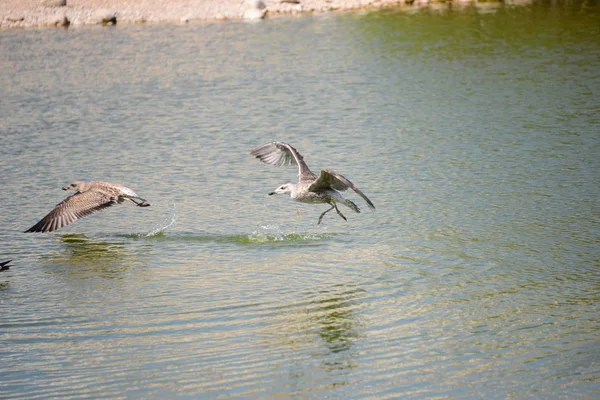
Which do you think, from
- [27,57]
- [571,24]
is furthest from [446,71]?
[27,57]

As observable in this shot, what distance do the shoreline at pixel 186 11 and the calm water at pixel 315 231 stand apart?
6.84 metres

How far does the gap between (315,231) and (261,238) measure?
74 cm

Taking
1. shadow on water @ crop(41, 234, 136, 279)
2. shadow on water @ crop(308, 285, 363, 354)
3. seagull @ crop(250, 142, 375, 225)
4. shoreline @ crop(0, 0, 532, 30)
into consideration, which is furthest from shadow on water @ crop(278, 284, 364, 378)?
shoreline @ crop(0, 0, 532, 30)

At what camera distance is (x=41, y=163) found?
16.1m

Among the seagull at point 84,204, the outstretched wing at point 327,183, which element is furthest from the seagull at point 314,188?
the seagull at point 84,204

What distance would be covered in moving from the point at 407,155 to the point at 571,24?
41.3 feet

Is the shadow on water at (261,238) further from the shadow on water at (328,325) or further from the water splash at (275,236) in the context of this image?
the shadow on water at (328,325)

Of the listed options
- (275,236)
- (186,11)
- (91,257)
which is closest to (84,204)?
(91,257)

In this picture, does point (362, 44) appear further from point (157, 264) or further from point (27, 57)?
point (157, 264)

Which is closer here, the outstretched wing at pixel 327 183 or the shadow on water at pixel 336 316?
the shadow on water at pixel 336 316

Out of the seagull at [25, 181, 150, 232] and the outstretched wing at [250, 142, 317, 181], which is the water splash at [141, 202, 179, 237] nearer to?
the seagull at [25, 181, 150, 232]

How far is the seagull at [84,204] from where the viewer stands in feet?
39.2

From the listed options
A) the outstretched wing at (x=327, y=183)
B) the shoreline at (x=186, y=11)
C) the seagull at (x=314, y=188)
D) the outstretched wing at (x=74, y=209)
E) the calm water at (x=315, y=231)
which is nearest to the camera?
the calm water at (x=315, y=231)

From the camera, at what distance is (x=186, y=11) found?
103ft
